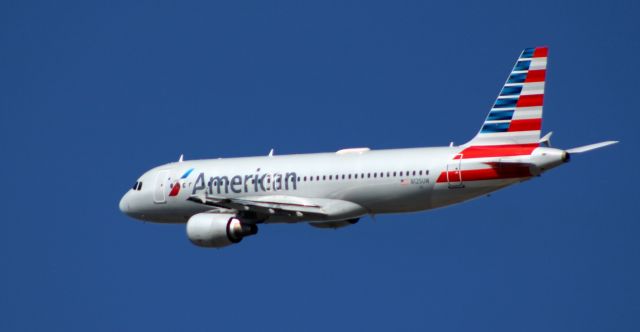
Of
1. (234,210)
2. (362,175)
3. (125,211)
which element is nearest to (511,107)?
(362,175)

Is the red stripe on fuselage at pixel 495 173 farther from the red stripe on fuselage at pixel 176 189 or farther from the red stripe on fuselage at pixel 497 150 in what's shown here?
the red stripe on fuselage at pixel 176 189

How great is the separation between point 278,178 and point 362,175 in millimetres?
4997

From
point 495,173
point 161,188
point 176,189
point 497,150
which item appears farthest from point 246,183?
point 495,173

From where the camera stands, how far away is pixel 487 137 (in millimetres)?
74625

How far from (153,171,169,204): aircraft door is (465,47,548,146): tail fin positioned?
17.5m

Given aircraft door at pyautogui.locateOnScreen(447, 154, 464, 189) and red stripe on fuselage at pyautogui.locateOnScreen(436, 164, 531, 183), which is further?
aircraft door at pyautogui.locateOnScreen(447, 154, 464, 189)

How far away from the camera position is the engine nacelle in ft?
256

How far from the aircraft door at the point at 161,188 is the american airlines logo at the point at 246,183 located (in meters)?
2.20

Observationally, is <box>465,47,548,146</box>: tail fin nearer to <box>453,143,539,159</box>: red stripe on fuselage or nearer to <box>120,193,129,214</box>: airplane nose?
<box>453,143,539,159</box>: red stripe on fuselage

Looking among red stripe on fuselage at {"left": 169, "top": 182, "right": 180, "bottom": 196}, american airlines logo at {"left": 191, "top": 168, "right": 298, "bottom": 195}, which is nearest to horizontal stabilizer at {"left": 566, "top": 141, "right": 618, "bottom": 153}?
american airlines logo at {"left": 191, "top": 168, "right": 298, "bottom": 195}

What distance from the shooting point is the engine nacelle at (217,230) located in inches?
3068

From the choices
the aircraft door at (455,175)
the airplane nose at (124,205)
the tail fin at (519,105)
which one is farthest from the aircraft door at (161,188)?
the tail fin at (519,105)

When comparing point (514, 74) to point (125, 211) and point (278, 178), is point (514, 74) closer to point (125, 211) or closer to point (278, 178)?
point (278, 178)

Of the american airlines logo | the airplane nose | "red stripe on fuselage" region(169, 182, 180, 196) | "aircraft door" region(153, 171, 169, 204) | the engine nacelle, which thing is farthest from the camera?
the airplane nose
